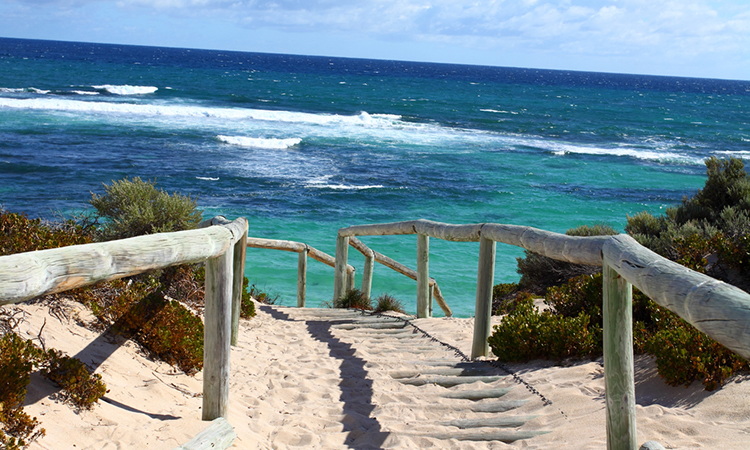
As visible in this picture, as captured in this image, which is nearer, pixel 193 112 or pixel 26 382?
pixel 26 382

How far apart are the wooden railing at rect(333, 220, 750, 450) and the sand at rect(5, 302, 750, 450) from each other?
→ 400 mm

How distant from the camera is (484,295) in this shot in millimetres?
5039

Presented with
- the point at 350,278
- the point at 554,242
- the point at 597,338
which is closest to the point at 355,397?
the point at 554,242

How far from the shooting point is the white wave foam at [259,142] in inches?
1148

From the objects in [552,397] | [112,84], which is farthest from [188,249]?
[112,84]

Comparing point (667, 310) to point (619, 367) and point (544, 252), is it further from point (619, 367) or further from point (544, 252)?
point (619, 367)

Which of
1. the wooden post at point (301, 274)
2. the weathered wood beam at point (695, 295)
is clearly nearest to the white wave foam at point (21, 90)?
the wooden post at point (301, 274)

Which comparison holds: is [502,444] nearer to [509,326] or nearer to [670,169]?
[509,326]

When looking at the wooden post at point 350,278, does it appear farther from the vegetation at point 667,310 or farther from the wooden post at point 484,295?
the wooden post at point 484,295

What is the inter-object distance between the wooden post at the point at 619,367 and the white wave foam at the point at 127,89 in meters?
50.4

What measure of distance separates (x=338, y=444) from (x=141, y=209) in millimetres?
4131

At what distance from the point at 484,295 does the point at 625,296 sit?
2.29 m

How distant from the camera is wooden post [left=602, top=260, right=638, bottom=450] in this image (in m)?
2.73

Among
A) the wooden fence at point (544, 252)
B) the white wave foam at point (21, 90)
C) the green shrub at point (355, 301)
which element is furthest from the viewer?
the white wave foam at point (21, 90)
